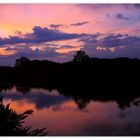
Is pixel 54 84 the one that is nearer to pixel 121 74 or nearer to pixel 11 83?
pixel 11 83

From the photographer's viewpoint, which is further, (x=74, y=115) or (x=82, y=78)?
(x=82, y=78)

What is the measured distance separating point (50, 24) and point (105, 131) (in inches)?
33.1

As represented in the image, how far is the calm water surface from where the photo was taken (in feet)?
8.96

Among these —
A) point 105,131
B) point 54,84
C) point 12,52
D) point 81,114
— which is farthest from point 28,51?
point 105,131

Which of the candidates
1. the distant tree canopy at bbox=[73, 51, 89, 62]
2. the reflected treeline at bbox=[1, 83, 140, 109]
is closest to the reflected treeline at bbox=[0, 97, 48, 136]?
the reflected treeline at bbox=[1, 83, 140, 109]

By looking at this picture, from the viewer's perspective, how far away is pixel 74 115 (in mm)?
2779

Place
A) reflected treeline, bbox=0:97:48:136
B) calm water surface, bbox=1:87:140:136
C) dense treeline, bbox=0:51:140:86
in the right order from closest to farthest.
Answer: reflected treeline, bbox=0:97:48:136 < calm water surface, bbox=1:87:140:136 < dense treeline, bbox=0:51:140:86

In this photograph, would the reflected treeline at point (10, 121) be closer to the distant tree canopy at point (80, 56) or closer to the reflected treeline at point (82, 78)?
the reflected treeline at point (82, 78)

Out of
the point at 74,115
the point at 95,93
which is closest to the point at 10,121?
the point at 74,115

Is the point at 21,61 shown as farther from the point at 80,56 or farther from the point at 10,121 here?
the point at 10,121

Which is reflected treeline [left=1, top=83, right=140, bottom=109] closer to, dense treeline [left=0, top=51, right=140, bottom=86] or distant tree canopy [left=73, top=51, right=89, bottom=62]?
dense treeline [left=0, top=51, right=140, bottom=86]

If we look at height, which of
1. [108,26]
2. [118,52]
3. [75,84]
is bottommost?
[75,84]

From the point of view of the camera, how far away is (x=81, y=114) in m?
2.77

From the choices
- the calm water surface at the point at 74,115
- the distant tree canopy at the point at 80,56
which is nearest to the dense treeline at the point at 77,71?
the distant tree canopy at the point at 80,56
